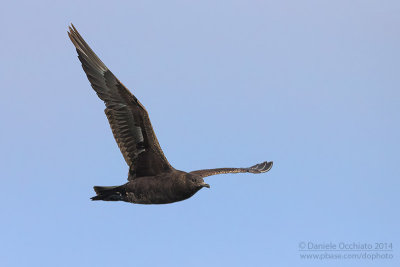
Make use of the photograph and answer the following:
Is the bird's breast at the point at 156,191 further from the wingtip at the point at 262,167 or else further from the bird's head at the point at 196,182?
the wingtip at the point at 262,167

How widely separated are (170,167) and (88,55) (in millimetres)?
2669

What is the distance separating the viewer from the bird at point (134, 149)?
12.0 metres

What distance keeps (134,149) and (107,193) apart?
100 cm

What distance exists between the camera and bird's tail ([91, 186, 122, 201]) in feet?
41.4

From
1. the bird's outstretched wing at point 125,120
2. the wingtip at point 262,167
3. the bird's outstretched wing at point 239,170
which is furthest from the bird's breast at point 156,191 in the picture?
the wingtip at point 262,167

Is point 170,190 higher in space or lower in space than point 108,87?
lower

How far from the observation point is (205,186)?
1191 cm

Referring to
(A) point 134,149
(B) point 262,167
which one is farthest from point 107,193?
(B) point 262,167

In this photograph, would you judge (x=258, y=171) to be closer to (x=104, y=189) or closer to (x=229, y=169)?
(x=229, y=169)

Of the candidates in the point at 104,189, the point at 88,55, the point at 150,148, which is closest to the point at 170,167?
the point at 150,148

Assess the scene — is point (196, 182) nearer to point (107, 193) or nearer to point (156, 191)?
point (156, 191)

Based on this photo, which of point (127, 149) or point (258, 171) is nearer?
point (127, 149)

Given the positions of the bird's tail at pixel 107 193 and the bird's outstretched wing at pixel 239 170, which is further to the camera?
the bird's outstretched wing at pixel 239 170

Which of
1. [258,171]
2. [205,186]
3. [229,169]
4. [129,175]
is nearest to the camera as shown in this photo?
[205,186]
